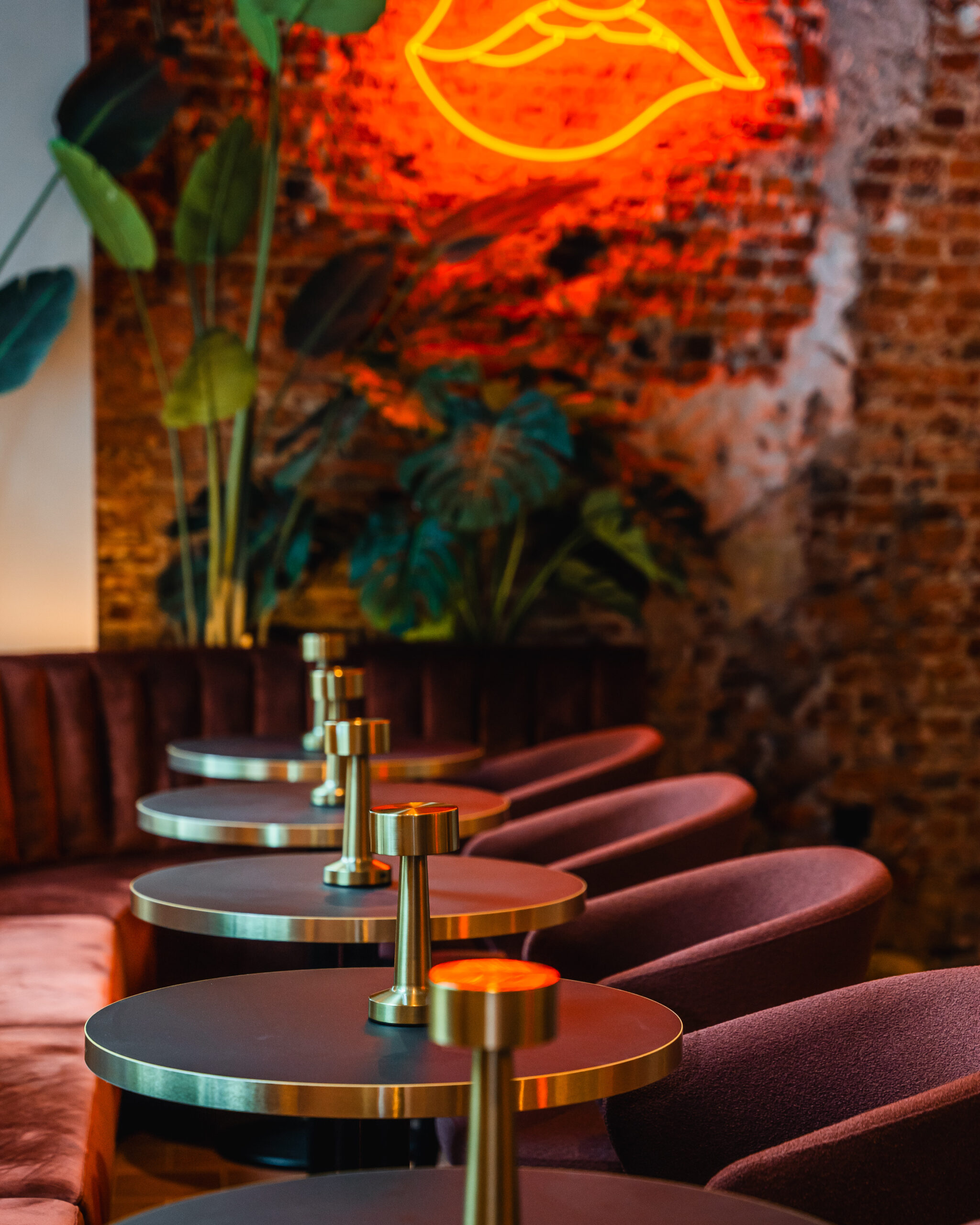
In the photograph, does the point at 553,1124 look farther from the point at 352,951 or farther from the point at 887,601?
the point at 887,601

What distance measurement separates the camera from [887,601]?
14.9 feet

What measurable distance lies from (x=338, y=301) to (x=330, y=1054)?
9.91 ft

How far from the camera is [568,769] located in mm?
3373

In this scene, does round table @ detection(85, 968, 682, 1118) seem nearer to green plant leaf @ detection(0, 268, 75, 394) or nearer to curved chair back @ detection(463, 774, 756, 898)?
curved chair back @ detection(463, 774, 756, 898)

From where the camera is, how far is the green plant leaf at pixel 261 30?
11.2 ft

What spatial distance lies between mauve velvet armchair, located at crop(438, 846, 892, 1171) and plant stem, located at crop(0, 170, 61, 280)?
8.79 feet

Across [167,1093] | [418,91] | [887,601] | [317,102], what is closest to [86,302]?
[317,102]

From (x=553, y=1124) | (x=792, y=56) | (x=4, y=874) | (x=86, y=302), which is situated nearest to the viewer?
(x=553, y=1124)

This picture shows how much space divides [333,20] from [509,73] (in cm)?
102

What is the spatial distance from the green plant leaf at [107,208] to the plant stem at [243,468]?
32 cm

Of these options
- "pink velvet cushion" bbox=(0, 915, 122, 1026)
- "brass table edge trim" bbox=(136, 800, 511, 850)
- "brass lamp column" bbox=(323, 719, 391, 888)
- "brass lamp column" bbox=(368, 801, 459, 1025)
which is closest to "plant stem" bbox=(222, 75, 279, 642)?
"pink velvet cushion" bbox=(0, 915, 122, 1026)

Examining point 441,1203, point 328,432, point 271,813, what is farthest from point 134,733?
point 441,1203

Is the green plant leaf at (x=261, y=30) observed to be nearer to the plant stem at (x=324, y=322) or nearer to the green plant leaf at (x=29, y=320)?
the plant stem at (x=324, y=322)

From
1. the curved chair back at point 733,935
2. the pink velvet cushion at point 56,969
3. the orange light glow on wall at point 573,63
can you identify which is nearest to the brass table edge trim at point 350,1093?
the curved chair back at point 733,935
